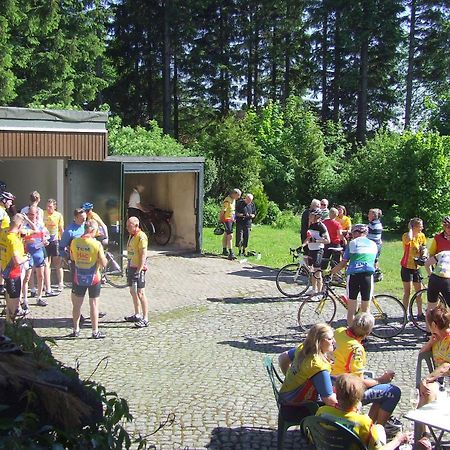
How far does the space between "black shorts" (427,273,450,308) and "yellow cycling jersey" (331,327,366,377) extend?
3.26m

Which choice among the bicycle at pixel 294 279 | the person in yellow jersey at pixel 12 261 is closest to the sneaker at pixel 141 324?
the person in yellow jersey at pixel 12 261

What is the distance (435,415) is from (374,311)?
4.56 m

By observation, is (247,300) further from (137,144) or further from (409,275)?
(137,144)

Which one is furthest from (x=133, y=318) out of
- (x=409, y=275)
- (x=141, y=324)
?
(x=409, y=275)

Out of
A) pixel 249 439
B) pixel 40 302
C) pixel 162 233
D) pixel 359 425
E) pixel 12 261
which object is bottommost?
pixel 249 439

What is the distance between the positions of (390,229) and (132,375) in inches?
728

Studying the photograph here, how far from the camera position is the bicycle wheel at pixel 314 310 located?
10.1 metres

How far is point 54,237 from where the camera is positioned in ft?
39.0

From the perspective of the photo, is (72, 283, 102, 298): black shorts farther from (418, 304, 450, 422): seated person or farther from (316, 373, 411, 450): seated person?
(316, 373, 411, 450): seated person

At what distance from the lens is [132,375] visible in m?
7.79

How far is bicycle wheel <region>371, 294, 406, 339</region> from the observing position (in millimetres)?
9562

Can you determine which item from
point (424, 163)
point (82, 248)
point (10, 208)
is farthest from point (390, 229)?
point (82, 248)

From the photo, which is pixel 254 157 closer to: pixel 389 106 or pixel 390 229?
pixel 390 229

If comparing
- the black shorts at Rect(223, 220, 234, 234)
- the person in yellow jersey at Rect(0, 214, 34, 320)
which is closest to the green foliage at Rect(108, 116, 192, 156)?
the black shorts at Rect(223, 220, 234, 234)
